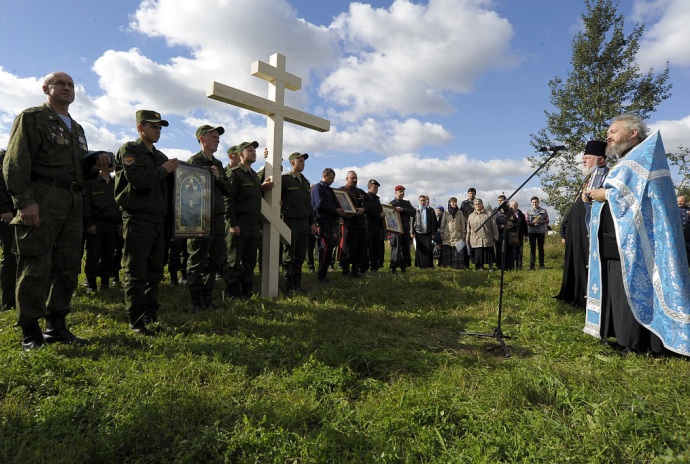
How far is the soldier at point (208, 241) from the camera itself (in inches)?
218

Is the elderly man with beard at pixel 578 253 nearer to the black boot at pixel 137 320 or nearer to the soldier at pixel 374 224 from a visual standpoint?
the soldier at pixel 374 224

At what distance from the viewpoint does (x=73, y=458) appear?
234cm

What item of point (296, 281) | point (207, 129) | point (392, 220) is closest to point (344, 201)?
point (392, 220)

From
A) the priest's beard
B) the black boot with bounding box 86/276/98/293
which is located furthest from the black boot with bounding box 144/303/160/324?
the priest's beard

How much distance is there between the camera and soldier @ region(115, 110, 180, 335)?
4441 mm

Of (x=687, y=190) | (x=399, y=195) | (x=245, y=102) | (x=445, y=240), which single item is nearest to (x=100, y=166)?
(x=245, y=102)

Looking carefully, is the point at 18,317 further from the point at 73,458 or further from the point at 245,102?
the point at 245,102

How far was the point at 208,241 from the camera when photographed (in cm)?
551

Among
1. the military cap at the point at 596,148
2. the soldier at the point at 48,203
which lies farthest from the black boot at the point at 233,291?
the military cap at the point at 596,148

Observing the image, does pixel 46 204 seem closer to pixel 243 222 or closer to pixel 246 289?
pixel 243 222

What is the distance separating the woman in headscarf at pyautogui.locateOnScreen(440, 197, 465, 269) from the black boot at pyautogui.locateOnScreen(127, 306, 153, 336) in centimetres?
949

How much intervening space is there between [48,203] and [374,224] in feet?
23.2

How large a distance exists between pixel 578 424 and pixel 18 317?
436 cm

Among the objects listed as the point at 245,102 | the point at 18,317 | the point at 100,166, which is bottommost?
the point at 18,317
